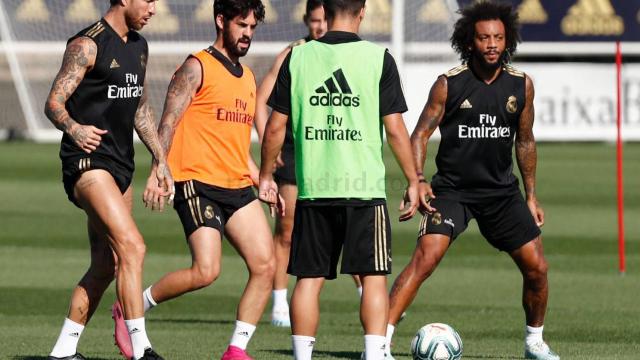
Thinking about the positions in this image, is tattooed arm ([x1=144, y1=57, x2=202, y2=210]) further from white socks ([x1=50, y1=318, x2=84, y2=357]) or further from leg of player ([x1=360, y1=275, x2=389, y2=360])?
leg of player ([x1=360, y1=275, x2=389, y2=360])

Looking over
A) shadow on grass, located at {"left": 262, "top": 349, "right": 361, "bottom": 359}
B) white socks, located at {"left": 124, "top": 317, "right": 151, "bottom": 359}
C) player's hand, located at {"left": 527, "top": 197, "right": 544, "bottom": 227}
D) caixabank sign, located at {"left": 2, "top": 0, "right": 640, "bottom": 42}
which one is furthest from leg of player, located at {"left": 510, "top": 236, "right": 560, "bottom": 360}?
caixabank sign, located at {"left": 2, "top": 0, "right": 640, "bottom": 42}

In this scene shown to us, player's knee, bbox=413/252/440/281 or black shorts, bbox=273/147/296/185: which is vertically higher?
black shorts, bbox=273/147/296/185

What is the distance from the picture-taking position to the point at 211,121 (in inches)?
380

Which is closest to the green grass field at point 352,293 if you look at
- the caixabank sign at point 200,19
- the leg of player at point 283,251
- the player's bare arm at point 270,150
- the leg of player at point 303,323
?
the leg of player at point 283,251

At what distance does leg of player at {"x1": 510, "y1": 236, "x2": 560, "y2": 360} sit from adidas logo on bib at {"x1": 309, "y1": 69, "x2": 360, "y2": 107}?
2.13 metres

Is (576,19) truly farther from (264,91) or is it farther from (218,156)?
(218,156)

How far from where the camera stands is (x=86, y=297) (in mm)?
9391

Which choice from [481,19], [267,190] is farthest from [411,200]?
[481,19]

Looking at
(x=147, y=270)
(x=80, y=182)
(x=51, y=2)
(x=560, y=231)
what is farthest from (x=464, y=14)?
(x=51, y=2)

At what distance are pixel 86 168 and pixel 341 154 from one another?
159 cm

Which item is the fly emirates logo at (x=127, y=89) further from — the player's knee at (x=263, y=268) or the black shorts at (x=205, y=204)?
the player's knee at (x=263, y=268)

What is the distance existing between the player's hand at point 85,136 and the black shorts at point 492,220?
90.1 inches

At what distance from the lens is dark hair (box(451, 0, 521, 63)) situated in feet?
33.0

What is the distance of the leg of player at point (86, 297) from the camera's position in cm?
933
